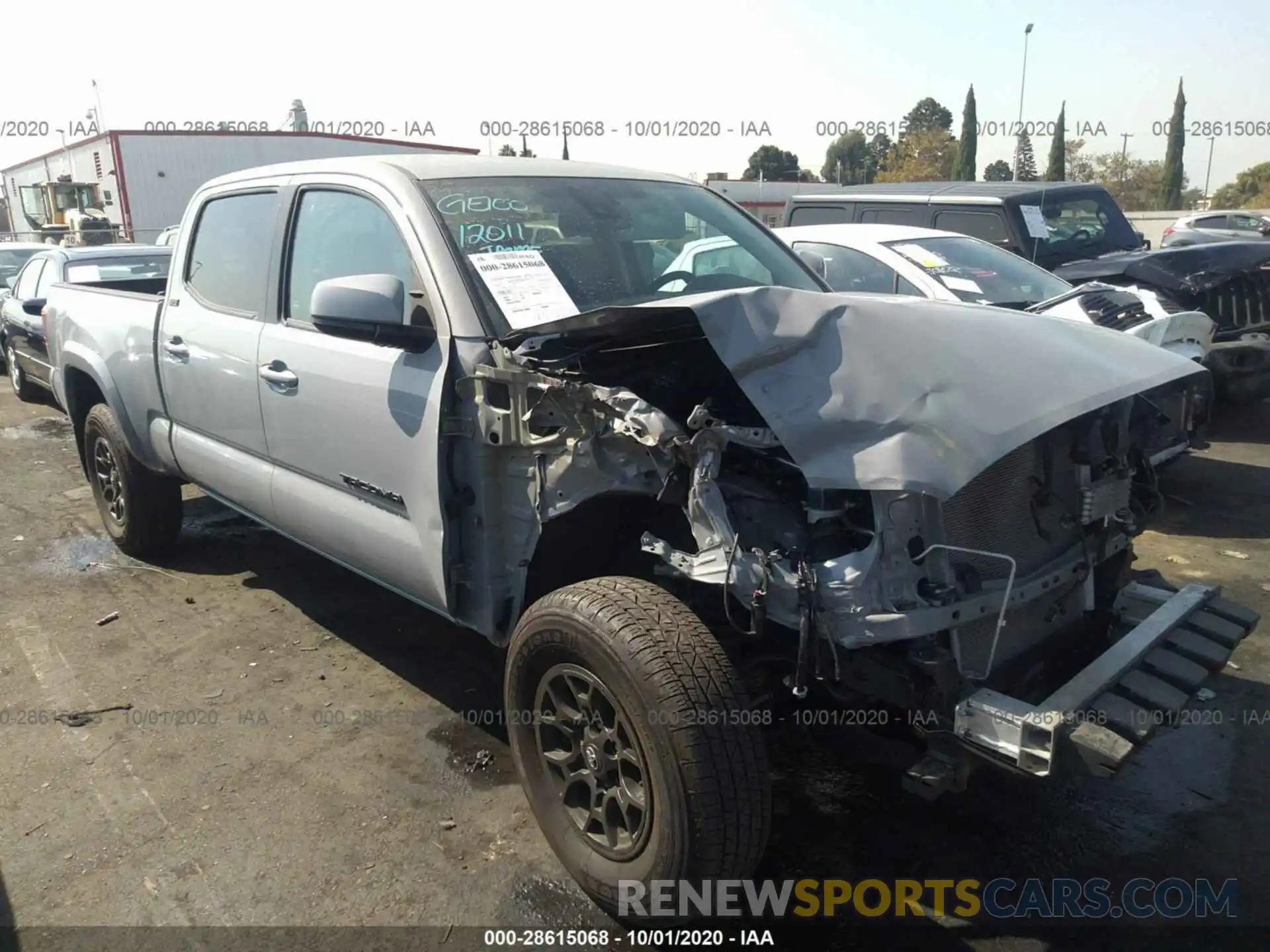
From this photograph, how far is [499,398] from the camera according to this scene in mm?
2730

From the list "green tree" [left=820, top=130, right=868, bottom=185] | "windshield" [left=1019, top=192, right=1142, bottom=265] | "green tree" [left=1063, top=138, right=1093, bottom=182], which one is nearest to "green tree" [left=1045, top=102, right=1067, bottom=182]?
"green tree" [left=1063, top=138, right=1093, bottom=182]

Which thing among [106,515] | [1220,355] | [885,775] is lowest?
[885,775]

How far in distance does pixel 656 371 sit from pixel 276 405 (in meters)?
1.66

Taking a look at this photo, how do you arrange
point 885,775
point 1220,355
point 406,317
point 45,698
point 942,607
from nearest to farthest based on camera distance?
point 942,607, point 406,317, point 885,775, point 45,698, point 1220,355

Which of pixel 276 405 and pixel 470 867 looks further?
pixel 276 405

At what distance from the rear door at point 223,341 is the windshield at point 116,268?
4.71 metres

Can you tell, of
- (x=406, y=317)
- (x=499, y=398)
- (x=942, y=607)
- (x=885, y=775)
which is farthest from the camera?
(x=885, y=775)

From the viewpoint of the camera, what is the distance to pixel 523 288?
9.71 ft

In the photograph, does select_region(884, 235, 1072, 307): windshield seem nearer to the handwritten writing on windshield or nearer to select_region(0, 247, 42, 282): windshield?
the handwritten writing on windshield

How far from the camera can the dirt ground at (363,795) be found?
8.90ft

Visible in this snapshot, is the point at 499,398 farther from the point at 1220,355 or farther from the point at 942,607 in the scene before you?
the point at 1220,355

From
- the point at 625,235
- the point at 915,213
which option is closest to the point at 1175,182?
the point at 915,213

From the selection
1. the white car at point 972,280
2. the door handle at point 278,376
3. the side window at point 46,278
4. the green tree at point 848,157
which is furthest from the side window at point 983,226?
the green tree at point 848,157

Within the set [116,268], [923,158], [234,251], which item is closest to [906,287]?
[234,251]
